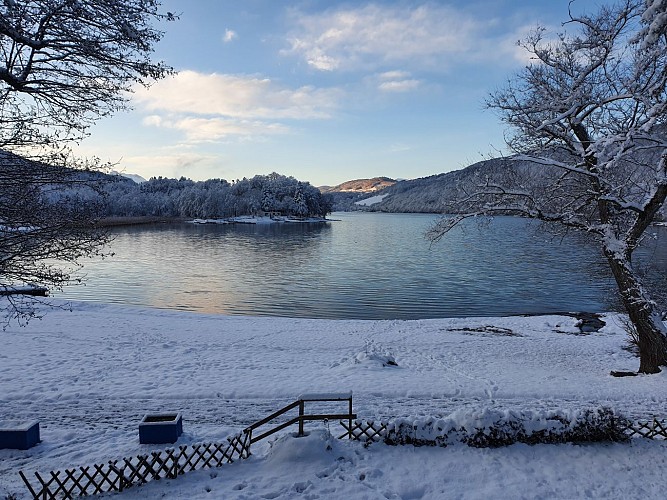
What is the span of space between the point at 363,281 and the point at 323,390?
2722cm

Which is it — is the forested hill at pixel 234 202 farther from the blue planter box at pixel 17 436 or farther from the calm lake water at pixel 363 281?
the blue planter box at pixel 17 436

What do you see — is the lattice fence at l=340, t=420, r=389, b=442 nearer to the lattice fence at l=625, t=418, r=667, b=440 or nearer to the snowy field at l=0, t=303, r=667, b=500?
the snowy field at l=0, t=303, r=667, b=500

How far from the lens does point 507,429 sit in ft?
30.7

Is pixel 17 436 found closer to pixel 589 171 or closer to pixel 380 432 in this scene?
pixel 380 432

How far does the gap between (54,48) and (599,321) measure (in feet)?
95.9

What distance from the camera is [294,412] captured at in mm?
11875

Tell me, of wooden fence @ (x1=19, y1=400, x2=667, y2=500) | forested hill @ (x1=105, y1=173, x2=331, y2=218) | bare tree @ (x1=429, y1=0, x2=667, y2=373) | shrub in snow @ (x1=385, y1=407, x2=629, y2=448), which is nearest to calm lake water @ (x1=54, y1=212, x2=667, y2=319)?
bare tree @ (x1=429, y1=0, x2=667, y2=373)

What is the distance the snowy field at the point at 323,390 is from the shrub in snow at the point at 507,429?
9.0 inches

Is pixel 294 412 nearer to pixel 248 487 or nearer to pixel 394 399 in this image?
pixel 394 399

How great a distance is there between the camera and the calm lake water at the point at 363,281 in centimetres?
3128

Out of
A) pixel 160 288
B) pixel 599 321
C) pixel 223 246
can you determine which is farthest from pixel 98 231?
pixel 223 246

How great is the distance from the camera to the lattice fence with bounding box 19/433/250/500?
708 cm

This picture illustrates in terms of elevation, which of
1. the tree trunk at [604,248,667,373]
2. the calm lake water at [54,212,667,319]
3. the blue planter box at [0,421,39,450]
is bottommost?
the calm lake water at [54,212,667,319]

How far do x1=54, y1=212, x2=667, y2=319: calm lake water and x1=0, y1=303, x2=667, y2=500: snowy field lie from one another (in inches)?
210
